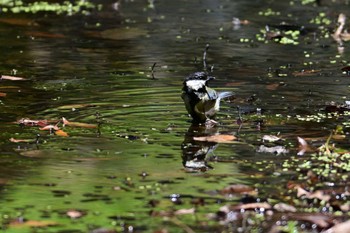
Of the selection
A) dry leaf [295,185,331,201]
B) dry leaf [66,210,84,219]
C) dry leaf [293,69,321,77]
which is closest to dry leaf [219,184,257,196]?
dry leaf [295,185,331,201]

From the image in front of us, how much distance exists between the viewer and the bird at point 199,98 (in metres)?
5.98

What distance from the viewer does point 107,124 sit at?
6.20 meters

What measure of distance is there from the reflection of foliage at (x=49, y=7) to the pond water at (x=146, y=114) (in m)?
0.47

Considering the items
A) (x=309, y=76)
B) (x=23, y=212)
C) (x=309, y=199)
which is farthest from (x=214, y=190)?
(x=309, y=76)

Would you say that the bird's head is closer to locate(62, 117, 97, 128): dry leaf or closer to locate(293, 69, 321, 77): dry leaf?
locate(62, 117, 97, 128): dry leaf

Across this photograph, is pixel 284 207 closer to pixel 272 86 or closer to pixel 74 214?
pixel 74 214

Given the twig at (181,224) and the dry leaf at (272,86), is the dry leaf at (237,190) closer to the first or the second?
the twig at (181,224)

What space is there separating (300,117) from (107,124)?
1.26 meters

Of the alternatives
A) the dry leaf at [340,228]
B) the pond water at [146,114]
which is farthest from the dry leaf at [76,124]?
the dry leaf at [340,228]

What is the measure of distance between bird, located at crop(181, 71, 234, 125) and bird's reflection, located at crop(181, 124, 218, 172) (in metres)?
0.08

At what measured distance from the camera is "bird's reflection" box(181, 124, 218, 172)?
5.13 meters

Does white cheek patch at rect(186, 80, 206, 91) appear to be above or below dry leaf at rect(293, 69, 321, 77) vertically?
above

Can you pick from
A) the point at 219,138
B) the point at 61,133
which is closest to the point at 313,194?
the point at 219,138

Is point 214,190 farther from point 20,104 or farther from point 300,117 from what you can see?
point 20,104
